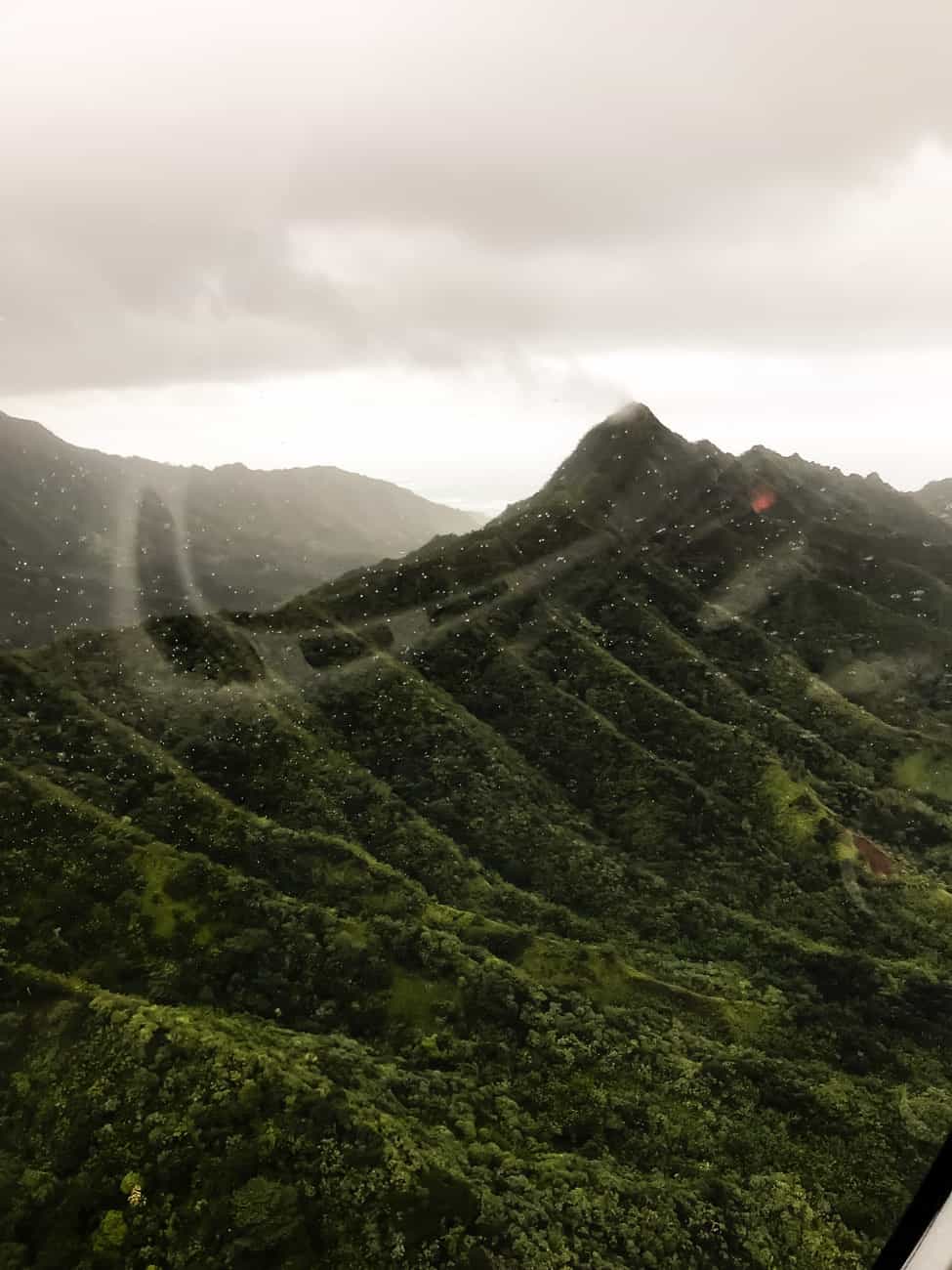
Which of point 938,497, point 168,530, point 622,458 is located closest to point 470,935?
point 168,530

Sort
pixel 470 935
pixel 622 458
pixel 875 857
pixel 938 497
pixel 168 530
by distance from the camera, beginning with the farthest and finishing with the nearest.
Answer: pixel 938 497, pixel 622 458, pixel 168 530, pixel 875 857, pixel 470 935

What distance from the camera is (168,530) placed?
101ft

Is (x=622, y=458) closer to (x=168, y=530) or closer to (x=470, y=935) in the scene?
(x=168, y=530)

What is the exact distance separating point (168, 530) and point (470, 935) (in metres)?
23.2

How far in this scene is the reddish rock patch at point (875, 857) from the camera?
19.1 m

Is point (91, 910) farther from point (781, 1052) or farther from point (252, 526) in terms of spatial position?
point (252, 526)

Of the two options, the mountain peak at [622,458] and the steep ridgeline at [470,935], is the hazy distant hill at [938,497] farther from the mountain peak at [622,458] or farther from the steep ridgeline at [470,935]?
the steep ridgeline at [470,935]

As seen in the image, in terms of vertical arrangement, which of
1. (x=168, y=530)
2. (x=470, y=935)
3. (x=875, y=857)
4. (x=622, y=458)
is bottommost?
(x=470, y=935)

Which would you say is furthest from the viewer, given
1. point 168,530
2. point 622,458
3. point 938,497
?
point 938,497

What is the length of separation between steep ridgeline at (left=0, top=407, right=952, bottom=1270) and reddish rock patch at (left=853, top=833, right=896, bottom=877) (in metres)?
0.09

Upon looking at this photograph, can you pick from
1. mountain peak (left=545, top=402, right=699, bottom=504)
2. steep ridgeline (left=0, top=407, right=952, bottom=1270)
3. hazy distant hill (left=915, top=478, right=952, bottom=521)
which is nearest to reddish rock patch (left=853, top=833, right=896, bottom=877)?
steep ridgeline (left=0, top=407, right=952, bottom=1270)

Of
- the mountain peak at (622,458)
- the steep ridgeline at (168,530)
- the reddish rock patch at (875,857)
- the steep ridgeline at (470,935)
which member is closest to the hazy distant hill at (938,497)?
the mountain peak at (622,458)

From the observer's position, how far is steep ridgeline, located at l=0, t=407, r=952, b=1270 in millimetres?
10297

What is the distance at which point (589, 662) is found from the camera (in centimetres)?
2566
